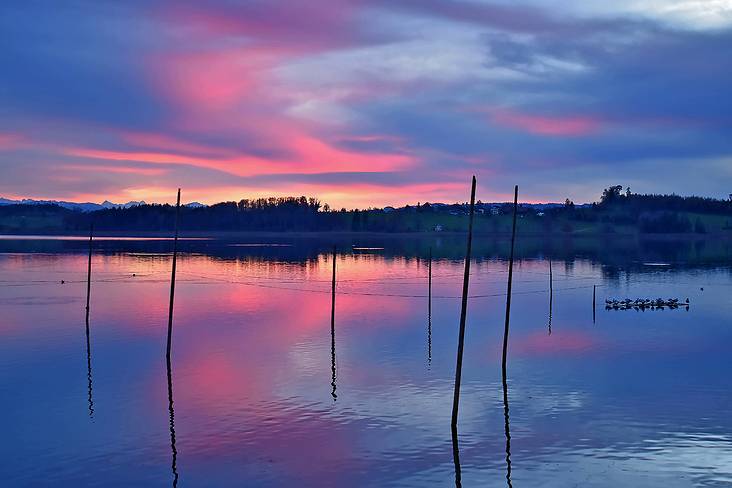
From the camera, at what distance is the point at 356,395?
2675 cm

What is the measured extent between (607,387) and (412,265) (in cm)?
7943

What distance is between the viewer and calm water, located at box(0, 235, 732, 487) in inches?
750

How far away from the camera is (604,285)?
252 feet

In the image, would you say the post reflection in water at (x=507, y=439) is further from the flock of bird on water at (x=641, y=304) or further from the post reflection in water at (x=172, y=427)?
the flock of bird on water at (x=641, y=304)

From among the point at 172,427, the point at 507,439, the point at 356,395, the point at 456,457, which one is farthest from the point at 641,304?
the point at 172,427

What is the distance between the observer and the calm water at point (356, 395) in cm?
→ 1906

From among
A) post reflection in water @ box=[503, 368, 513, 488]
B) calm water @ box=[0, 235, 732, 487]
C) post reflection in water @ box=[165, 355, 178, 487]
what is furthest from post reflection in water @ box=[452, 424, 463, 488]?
post reflection in water @ box=[165, 355, 178, 487]

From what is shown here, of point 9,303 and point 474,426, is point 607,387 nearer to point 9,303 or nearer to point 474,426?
point 474,426

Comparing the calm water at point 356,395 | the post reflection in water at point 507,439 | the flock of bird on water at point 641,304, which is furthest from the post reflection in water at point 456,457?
the flock of bird on water at point 641,304

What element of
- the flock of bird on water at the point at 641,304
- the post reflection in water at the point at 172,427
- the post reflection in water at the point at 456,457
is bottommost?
the post reflection in water at the point at 172,427

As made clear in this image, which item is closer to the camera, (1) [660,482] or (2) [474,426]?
(1) [660,482]

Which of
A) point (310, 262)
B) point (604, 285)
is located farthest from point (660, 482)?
point (310, 262)

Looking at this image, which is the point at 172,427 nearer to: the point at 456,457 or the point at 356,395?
the point at 356,395

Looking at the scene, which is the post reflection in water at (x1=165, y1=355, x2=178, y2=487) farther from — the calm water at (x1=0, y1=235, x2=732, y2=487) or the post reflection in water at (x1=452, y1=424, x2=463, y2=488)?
the post reflection in water at (x1=452, y1=424, x2=463, y2=488)
